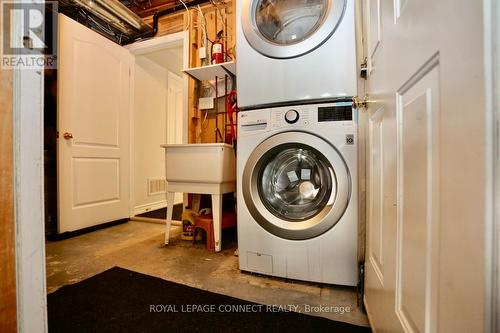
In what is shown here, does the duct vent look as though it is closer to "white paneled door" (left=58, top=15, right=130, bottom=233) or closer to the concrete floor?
"white paneled door" (left=58, top=15, right=130, bottom=233)

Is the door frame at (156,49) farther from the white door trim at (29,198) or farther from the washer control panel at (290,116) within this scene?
the white door trim at (29,198)

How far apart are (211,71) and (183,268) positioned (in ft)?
5.15

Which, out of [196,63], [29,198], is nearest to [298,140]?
[29,198]

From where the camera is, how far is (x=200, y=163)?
1.56 metres

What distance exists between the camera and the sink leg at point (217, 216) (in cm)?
155

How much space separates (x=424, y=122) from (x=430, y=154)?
0.06 meters

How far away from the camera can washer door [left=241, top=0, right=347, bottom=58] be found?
1.09 m

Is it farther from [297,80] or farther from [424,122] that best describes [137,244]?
[424,122]

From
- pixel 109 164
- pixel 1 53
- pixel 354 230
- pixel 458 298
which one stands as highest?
pixel 1 53

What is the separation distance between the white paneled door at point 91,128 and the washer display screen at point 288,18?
170cm

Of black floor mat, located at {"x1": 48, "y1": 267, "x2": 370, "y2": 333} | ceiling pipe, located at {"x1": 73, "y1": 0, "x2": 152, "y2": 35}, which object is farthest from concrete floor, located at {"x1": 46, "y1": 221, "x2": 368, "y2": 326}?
ceiling pipe, located at {"x1": 73, "y1": 0, "x2": 152, "y2": 35}

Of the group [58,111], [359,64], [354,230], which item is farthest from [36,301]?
[58,111]

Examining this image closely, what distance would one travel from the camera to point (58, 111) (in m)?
1.85

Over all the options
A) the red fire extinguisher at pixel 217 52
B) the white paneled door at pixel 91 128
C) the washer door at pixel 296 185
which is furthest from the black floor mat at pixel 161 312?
the red fire extinguisher at pixel 217 52
